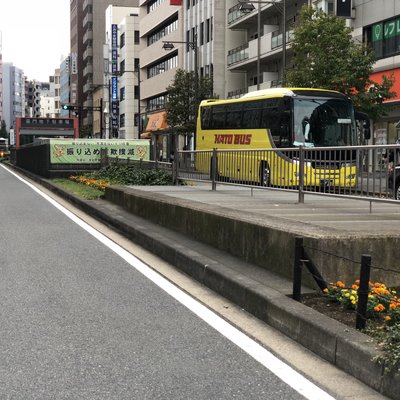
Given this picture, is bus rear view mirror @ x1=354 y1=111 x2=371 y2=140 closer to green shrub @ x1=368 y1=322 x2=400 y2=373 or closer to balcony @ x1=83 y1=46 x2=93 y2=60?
green shrub @ x1=368 y1=322 x2=400 y2=373

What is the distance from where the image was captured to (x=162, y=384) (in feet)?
12.9

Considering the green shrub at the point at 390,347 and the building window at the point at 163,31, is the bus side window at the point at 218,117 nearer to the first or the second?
the green shrub at the point at 390,347

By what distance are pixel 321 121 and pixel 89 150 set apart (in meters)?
11.7

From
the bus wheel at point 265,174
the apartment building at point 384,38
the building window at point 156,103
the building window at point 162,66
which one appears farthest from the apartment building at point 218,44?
the bus wheel at point 265,174

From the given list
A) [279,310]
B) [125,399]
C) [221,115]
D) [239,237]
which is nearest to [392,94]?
[221,115]

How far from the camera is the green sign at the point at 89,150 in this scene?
2775 cm

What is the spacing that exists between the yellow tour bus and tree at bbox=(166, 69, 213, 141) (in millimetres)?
19183

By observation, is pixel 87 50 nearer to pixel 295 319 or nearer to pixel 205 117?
pixel 205 117

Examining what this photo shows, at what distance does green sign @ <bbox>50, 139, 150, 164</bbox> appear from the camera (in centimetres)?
2775

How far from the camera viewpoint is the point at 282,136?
2203 centimetres

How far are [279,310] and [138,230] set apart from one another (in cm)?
521

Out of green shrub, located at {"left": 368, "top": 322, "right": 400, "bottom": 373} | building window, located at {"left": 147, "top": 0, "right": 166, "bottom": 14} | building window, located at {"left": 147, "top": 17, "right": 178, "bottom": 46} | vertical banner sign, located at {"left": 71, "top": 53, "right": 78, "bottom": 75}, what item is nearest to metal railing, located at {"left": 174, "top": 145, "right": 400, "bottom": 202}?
green shrub, located at {"left": 368, "top": 322, "right": 400, "bottom": 373}

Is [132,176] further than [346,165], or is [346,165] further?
[132,176]

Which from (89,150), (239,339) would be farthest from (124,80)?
(239,339)
